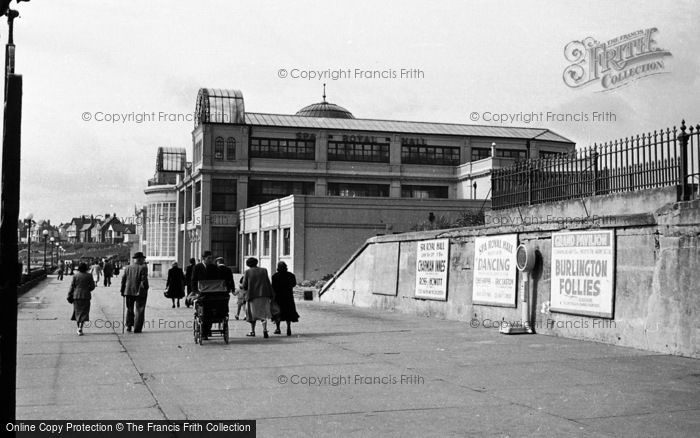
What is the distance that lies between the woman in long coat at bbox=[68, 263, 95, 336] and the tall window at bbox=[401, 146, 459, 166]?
4999 centimetres

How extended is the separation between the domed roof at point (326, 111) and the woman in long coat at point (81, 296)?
58513 millimetres

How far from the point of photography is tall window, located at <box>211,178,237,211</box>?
62.6 meters

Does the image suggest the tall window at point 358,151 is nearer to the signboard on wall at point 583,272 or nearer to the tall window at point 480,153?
the tall window at point 480,153

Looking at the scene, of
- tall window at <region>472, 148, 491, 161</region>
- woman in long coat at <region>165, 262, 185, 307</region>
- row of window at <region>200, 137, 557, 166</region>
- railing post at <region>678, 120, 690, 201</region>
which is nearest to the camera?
railing post at <region>678, 120, 690, 201</region>

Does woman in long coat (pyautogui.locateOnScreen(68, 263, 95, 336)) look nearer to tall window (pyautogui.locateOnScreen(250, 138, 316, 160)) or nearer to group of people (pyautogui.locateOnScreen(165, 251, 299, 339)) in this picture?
group of people (pyautogui.locateOnScreen(165, 251, 299, 339))

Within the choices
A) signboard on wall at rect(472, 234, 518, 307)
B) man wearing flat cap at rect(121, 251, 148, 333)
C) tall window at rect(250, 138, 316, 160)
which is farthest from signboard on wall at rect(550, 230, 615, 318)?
tall window at rect(250, 138, 316, 160)

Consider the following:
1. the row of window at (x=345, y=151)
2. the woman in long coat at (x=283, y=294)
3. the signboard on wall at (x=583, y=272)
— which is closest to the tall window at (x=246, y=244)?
the row of window at (x=345, y=151)

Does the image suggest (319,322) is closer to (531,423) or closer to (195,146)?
(531,423)

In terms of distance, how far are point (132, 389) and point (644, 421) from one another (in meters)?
5.83

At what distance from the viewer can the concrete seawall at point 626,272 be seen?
11906 millimetres

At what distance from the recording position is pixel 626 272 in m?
13.2

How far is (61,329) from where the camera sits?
58.7 feet

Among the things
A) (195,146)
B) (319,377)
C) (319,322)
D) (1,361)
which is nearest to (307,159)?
(195,146)

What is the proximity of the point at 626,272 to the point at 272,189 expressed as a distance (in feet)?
168
